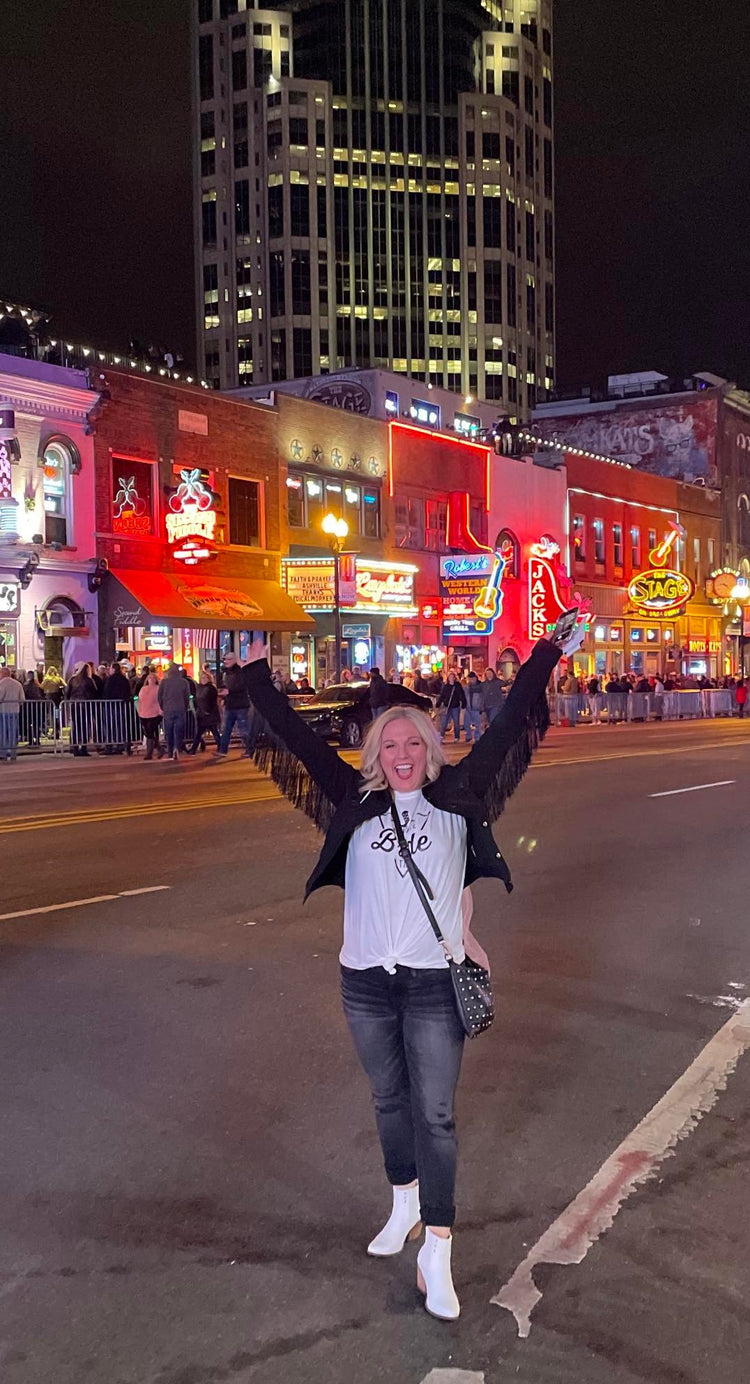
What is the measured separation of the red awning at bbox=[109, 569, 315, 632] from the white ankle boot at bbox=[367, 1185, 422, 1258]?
25.9 m

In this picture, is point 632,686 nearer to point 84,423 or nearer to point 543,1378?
point 84,423

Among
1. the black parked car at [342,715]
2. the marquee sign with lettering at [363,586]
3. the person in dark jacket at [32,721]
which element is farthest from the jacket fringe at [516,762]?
the marquee sign with lettering at [363,586]

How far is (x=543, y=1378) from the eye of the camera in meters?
3.29

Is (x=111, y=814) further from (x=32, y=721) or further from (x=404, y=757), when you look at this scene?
(x=404, y=757)

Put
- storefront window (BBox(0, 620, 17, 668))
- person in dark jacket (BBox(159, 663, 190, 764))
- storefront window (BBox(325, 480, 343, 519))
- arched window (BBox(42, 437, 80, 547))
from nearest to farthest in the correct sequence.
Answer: person in dark jacket (BBox(159, 663, 190, 764)) → storefront window (BBox(0, 620, 17, 668)) → arched window (BBox(42, 437, 80, 547)) → storefront window (BBox(325, 480, 343, 519))

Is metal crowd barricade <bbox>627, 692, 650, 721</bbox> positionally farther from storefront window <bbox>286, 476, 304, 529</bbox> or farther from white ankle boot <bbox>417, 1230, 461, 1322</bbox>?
white ankle boot <bbox>417, 1230, 461, 1322</bbox>

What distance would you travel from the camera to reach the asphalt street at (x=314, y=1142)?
137 inches

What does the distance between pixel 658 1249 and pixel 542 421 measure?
68.0m

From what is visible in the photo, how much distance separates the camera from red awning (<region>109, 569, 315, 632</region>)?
29.4 metres

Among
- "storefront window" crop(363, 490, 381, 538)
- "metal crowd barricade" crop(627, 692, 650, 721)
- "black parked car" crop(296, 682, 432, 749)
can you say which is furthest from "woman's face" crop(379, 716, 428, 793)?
"metal crowd barricade" crop(627, 692, 650, 721)

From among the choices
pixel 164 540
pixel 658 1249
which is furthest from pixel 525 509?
pixel 658 1249

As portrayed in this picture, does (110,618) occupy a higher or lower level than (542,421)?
lower

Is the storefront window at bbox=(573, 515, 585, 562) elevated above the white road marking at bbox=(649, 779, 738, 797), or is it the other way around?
the storefront window at bbox=(573, 515, 585, 562)

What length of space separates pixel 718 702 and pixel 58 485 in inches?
1143
